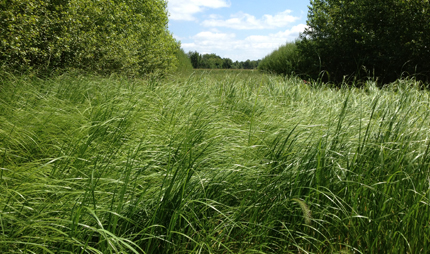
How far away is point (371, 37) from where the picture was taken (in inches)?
321

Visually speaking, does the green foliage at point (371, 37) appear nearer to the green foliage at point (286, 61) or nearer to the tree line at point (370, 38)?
the tree line at point (370, 38)

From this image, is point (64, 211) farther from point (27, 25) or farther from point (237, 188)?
point (27, 25)

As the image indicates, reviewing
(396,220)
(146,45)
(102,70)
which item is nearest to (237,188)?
(396,220)

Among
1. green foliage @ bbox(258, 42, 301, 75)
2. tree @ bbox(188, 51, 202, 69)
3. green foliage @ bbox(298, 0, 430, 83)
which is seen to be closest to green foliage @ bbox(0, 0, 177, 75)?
green foliage @ bbox(298, 0, 430, 83)

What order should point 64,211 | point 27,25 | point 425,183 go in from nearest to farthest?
point 64,211 < point 425,183 < point 27,25

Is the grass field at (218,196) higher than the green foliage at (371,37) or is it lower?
lower

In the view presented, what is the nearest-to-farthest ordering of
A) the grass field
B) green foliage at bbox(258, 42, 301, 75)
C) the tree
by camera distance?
the grass field → green foliage at bbox(258, 42, 301, 75) → the tree

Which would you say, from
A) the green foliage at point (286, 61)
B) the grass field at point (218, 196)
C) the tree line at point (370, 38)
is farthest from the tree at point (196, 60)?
the grass field at point (218, 196)

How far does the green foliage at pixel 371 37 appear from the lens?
24.5ft

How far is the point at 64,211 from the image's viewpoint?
1.46 m

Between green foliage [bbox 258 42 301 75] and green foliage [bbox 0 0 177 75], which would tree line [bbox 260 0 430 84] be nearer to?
green foliage [bbox 258 42 301 75]

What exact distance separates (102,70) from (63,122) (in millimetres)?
4917

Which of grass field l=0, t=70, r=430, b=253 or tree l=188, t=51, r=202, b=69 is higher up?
tree l=188, t=51, r=202, b=69

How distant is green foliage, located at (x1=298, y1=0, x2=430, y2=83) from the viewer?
7.47 m
